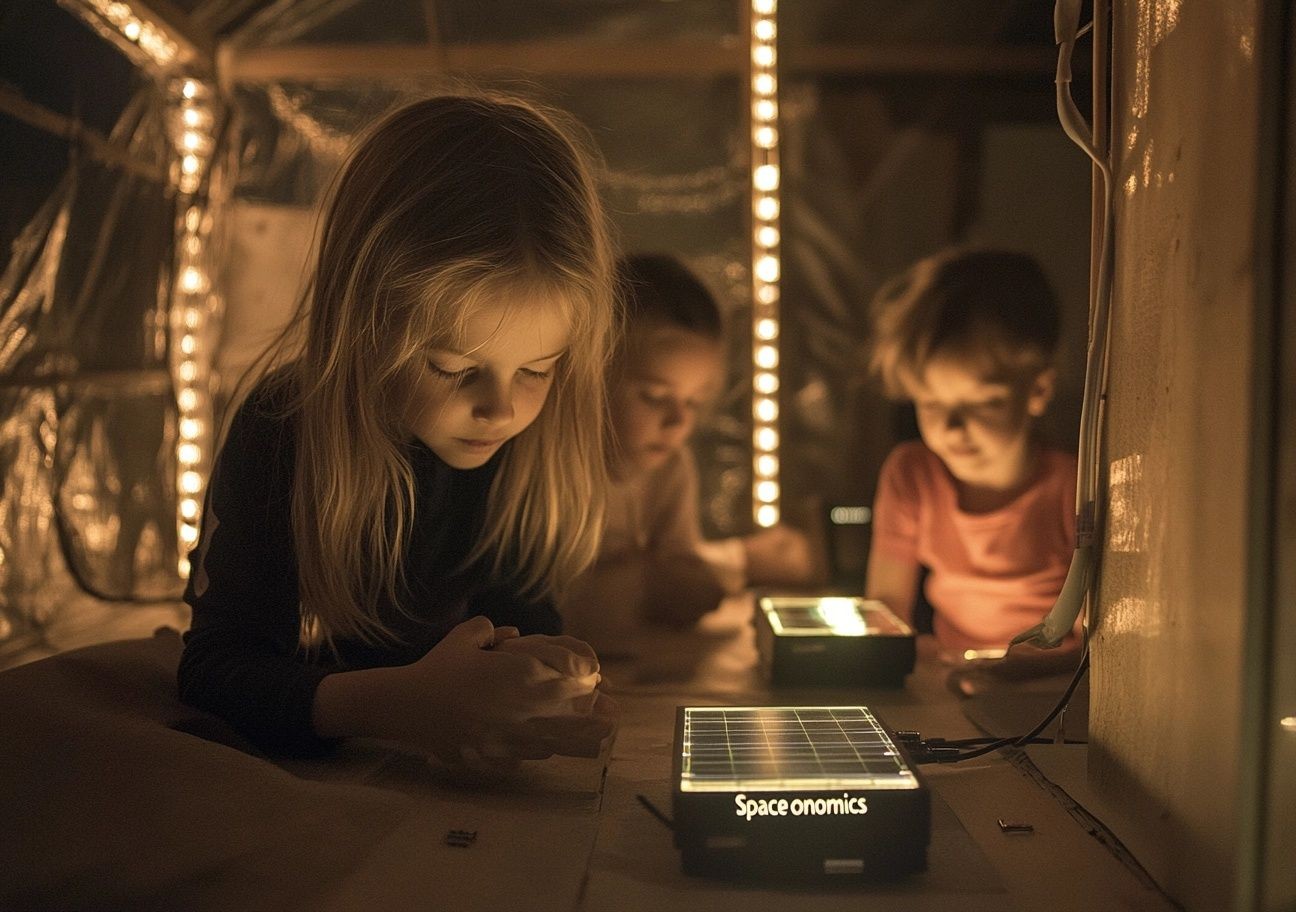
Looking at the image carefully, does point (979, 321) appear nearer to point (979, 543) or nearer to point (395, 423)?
point (979, 543)

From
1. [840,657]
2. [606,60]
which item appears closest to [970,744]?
[840,657]

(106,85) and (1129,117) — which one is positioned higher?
(106,85)

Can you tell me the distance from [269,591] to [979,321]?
0.92m

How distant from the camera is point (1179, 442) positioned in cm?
60

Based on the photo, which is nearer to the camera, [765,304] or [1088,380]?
[1088,380]

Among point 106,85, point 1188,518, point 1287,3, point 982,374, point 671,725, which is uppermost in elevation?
point 106,85

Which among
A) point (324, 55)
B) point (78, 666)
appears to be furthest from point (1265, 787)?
point (324, 55)

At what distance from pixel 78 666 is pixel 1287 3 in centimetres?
93

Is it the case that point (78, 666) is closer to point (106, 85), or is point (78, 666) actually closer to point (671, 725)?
point (671, 725)

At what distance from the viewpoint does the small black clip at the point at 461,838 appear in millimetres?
646

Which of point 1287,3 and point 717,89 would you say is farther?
point 717,89

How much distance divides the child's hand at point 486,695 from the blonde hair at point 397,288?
0.18m

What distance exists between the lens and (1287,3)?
0.50m

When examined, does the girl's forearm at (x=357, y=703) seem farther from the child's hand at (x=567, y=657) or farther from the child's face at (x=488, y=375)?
the child's face at (x=488, y=375)
